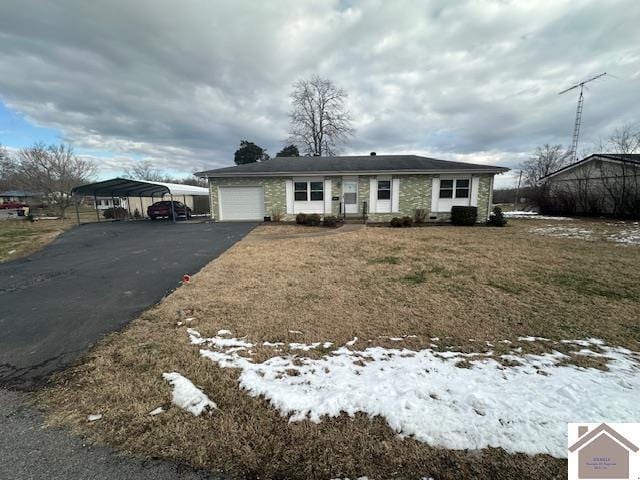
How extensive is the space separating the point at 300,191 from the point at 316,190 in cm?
92

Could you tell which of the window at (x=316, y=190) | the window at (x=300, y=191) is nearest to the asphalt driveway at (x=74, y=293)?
the window at (x=300, y=191)

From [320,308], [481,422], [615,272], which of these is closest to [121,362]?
[320,308]

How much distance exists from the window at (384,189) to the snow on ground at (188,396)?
14224mm

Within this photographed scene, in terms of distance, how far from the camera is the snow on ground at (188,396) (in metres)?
2.15

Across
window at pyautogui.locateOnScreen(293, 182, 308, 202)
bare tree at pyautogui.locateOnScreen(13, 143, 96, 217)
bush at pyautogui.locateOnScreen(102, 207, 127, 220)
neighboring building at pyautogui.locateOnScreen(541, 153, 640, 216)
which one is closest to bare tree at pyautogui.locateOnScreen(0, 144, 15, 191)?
bare tree at pyautogui.locateOnScreen(13, 143, 96, 217)

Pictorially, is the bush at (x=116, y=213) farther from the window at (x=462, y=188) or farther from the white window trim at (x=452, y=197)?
the window at (x=462, y=188)

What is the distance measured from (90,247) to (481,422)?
11.7m

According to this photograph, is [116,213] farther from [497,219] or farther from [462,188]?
[497,219]

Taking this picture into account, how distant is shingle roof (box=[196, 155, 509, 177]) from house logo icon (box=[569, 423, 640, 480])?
1386 cm

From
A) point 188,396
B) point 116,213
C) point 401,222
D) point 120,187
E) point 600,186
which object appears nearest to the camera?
point 188,396

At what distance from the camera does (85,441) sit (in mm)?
1835

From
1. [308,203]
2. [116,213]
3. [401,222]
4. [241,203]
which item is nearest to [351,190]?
[308,203]

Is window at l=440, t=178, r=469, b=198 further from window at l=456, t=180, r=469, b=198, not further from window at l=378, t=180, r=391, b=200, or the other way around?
window at l=378, t=180, r=391, b=200

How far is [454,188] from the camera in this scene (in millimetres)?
15078
